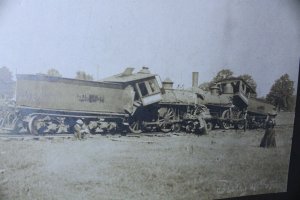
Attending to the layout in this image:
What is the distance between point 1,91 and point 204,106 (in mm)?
2095

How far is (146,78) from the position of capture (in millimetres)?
3799

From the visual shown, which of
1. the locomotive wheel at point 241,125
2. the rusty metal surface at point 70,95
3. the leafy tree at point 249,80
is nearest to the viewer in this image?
the rusty metal surface at point 70,95

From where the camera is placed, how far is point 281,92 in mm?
4676

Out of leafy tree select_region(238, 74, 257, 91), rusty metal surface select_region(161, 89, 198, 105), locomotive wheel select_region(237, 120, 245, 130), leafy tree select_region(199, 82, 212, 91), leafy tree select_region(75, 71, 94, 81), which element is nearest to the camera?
leafy tree select_region(75, 71, 94, 81)

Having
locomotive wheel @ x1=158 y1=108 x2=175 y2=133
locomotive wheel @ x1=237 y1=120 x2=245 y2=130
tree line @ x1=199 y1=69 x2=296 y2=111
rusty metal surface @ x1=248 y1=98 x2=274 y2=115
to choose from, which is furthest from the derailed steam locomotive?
tree line @ x1=199 y1=69 x2=296 y2=111

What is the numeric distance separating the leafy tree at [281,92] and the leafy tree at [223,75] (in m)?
0.70

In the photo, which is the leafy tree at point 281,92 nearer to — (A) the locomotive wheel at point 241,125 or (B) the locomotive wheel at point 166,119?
(A) the locomotive wheel at point 241,125

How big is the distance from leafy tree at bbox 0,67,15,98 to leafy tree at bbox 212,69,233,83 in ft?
6.62

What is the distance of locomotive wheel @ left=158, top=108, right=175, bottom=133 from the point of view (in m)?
4.03

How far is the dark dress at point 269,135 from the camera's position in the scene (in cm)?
470

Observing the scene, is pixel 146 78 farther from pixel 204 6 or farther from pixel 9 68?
pixel 9 68

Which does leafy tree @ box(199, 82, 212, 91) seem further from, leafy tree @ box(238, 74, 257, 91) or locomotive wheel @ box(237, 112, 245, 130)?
locomotive wheel @ box(237, 112, 245, 130)

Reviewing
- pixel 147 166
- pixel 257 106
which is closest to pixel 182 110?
pixel 147 166

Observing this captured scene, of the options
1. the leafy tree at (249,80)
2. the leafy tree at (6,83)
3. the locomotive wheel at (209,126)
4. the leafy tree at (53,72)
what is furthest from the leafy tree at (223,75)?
the leafy tree at (6,83)
